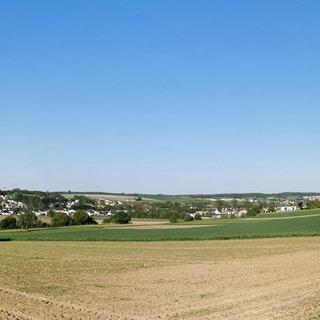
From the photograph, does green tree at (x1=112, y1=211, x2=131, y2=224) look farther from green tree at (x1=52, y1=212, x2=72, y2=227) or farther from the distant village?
the distant village

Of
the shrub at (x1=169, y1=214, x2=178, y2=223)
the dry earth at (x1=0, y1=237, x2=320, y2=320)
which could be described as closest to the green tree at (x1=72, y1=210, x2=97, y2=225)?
the shrub at (x1=169, y1=214, x2=178, y2=223)

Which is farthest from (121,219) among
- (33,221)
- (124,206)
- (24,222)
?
(124,206)

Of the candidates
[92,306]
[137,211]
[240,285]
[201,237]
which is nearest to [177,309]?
[92,306]

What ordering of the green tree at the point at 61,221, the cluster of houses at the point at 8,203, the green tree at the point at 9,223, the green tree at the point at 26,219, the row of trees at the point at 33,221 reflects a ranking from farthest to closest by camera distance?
1. the cluster of houses at the point at 8,203
2. the green tree at the point at 61,221
3. the green tree at the point at 9,223
4. the row of trees at the point at 33,221
5. the green tree at the point at 26,219

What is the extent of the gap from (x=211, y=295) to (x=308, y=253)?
18.1 metres

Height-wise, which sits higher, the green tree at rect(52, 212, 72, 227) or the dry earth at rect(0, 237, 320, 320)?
the dry earth at rect(0, 237, 320, 320)

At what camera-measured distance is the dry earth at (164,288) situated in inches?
624

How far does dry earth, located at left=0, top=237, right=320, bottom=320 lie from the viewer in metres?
15.9

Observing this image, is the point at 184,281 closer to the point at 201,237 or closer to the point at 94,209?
the point at 201,237

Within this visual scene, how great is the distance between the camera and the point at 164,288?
2136 centimetres

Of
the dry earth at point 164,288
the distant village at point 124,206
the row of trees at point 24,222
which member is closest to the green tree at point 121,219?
the row of trees at point 24,222

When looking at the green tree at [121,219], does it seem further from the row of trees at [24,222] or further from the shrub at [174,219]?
the row of trees at [24,222]

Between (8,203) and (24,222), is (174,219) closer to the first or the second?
(24,222)

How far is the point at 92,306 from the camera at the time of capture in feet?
56.3
